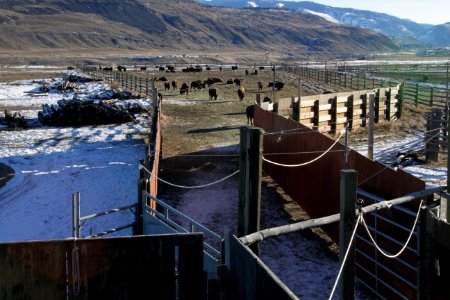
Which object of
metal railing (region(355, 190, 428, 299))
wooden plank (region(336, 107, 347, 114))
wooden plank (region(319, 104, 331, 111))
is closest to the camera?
metal railing (region(355, 190, 428, 299))

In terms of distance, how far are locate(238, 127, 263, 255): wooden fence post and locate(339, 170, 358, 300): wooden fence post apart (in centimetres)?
168

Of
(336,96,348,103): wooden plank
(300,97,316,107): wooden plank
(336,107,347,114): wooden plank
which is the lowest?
(336,107,347,114): wooden plank

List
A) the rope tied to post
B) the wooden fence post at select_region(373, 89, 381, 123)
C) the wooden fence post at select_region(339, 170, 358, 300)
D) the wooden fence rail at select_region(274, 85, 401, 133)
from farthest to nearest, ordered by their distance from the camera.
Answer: the wooden fence post at select_region(373, 89, 381, 123)
the wooden fence rail at select_region(274, 85, 401, 133)
the rope tied to post
the wooden fence post at select_region(339, 170, 358, 300)

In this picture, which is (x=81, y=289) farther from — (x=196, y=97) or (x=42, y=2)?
(x=42, y=2)

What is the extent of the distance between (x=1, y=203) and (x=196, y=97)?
2252 cm

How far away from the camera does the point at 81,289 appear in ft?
21.9

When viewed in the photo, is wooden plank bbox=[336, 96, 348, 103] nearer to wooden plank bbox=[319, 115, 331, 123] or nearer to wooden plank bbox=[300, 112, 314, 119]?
wooden plank bbox=[319, 115, 331, 123]

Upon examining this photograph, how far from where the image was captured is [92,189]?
1422 cm

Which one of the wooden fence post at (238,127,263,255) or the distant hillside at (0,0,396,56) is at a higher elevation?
the distant hillside at (0,0,396,56)

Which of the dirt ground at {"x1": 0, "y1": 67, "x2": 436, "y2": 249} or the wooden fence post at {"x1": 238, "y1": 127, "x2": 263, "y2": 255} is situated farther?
the dirt ground at {"x1": 0, "y1": 67, "x2": 436, "y2": 249}

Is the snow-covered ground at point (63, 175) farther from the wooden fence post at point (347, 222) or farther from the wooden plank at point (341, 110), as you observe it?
the wooden plank at point (341, 110)

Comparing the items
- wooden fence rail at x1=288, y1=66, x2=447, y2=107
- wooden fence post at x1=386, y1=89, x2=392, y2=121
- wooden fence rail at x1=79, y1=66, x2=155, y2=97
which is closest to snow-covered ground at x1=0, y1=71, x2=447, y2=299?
wooden fence post at x1=386, y1=89, x2=392, y2=121

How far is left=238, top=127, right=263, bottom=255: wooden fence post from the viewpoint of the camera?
283 inches

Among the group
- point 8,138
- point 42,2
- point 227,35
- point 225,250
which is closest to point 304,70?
point 8,138
